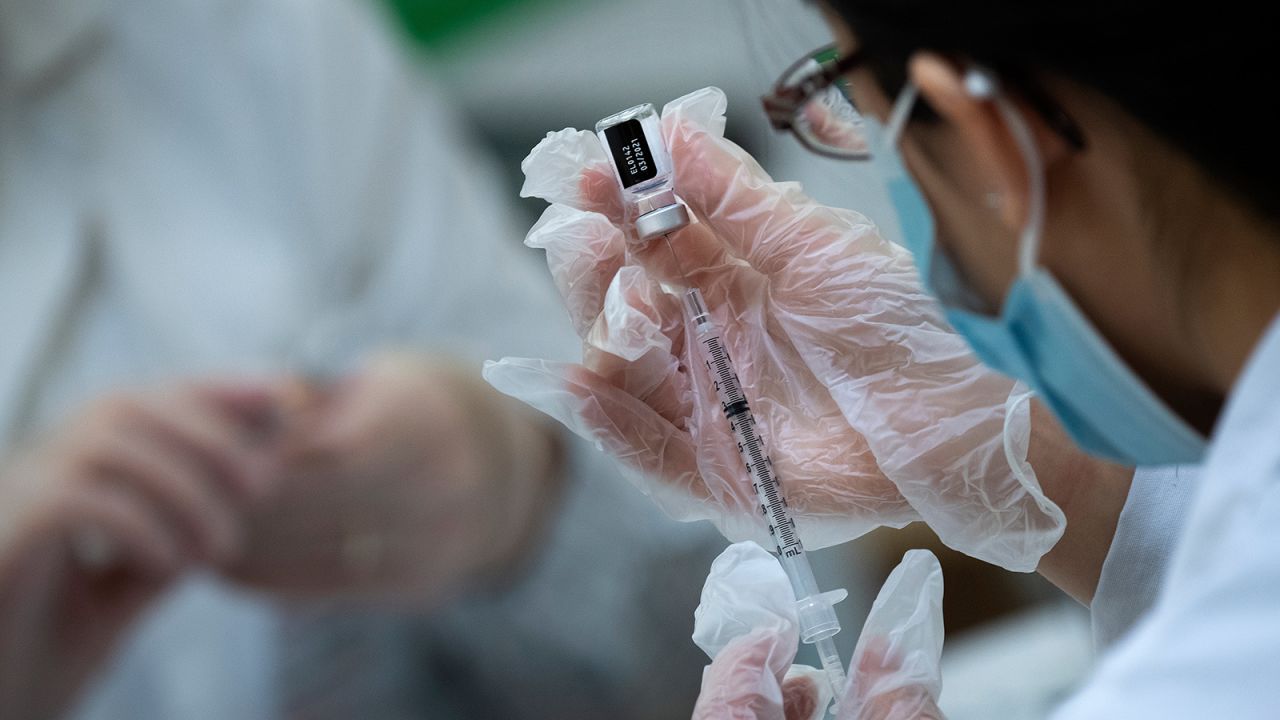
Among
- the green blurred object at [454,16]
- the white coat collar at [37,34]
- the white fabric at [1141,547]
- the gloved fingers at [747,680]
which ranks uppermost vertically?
the white coat collar at [37,34]

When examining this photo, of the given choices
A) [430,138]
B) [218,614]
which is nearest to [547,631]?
[218,614]

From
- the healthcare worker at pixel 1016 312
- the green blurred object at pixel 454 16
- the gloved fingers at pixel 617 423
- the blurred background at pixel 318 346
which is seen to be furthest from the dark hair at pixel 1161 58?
the green blurred object at pixel 454 16

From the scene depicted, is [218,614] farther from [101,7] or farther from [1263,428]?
[1263,428]

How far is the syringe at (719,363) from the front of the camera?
0.65m

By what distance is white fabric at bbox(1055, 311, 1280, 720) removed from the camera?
0.43 metres

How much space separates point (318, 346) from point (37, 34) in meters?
0.61

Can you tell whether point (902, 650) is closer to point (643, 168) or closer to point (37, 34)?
point (643, 168)

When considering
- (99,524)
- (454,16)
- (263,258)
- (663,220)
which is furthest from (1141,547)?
(454,16)

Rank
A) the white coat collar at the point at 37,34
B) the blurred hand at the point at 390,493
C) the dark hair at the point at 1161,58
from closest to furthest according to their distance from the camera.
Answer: the dark hair at the point at 1161,58 < the blurred hand at the point at 390,493 < the white coat collar at the point at 37,34

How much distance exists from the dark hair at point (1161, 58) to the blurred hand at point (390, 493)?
1.08 metres

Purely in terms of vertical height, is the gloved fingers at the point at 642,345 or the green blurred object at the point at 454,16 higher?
the green blurred object at the point at 454,16

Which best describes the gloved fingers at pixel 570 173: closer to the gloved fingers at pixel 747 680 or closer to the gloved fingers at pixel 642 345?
the gloved fingers at pixel 642 345

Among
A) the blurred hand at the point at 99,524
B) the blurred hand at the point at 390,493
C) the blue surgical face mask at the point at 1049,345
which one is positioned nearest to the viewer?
the blue surgical face mask at the point at 1049,345

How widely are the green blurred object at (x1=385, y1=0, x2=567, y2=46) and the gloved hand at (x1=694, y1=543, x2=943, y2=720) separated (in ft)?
5.92
